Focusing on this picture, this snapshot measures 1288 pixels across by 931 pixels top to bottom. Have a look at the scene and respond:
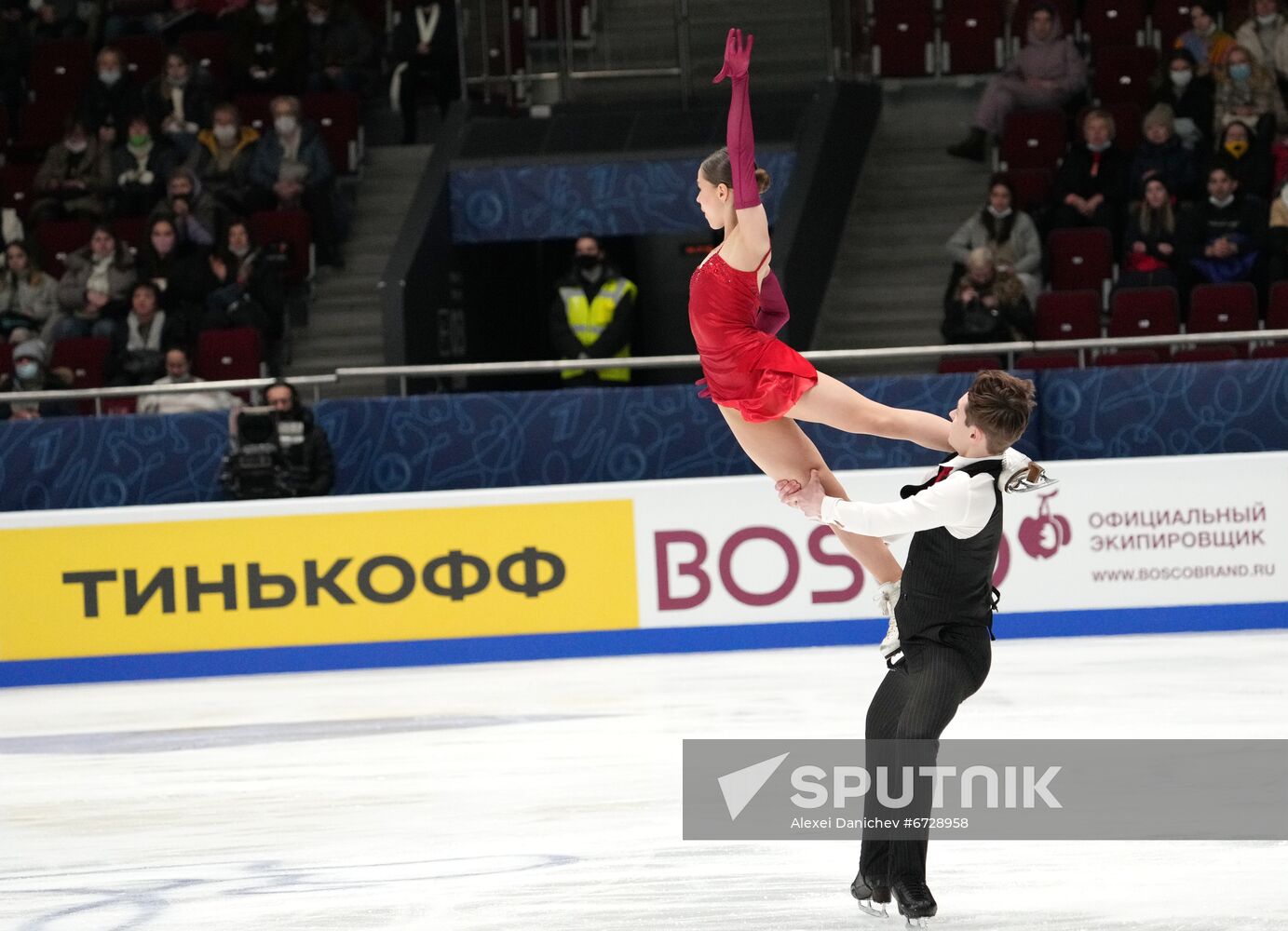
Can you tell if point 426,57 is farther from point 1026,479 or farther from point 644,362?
point 1026,479

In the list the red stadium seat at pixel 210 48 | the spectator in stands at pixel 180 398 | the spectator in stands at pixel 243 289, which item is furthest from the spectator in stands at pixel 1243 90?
the red stadium seat at pixel 210 48

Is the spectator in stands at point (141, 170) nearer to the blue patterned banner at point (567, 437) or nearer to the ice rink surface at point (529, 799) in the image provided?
the blue patterned banner at point (567, 437)

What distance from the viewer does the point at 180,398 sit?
995 centimetres

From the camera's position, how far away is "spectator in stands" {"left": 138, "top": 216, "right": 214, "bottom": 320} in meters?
11.4

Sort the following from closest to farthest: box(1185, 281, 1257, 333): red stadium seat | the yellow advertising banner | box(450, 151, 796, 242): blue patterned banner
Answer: the yellow advertising banner, box(1185, 281, 1257, 333): red stadium seat, box(450, 151, 796, 242): blue patterned banner

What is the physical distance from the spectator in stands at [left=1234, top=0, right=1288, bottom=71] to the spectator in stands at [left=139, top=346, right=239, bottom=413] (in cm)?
664

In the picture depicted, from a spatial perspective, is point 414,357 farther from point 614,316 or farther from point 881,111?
point 881,111

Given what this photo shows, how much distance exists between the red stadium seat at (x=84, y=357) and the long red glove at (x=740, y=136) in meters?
7.12

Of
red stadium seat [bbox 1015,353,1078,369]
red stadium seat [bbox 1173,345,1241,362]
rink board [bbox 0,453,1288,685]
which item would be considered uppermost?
red stadium seat [bbox 1173,345,1241,362]

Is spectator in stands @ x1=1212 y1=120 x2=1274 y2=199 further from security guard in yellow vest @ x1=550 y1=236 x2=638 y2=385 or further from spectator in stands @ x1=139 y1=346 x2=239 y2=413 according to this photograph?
spectator in stands @ x1=139 y1=346 x2=239 y2=413

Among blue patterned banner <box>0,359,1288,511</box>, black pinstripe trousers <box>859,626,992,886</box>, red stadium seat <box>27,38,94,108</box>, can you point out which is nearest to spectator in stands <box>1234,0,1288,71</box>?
blue patterned banner <box>0,359,1288,511</box>

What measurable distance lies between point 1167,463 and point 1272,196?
9.53 feet

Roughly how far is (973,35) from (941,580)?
9684mm

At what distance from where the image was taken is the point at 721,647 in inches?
345
